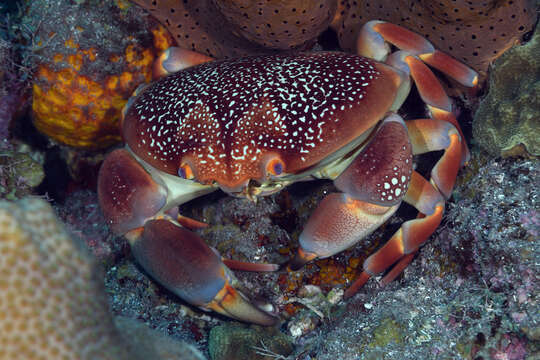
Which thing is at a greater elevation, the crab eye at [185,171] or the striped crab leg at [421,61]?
the striped crab leg at [421,61]

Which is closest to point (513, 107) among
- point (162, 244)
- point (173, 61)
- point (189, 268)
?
point (189, 268)

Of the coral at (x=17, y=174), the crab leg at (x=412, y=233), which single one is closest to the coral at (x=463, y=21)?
the crab leg at (x=412, y=233)

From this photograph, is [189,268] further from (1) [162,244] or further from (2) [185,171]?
(2) [185,171]

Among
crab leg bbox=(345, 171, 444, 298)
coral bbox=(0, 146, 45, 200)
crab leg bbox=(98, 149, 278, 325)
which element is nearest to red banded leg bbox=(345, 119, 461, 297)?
crab leg bbox=(345, 171, 444, 298)

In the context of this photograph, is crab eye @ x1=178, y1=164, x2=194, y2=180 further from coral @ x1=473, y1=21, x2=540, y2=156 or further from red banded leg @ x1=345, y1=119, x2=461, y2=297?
coral @ x1=473, y1=21, x2=540, y2=156

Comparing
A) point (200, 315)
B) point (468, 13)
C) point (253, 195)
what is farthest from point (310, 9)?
point (200, 315)

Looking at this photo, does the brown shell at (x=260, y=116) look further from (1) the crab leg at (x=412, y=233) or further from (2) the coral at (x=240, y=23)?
(1) the crab leg at (x=412, y=233)
